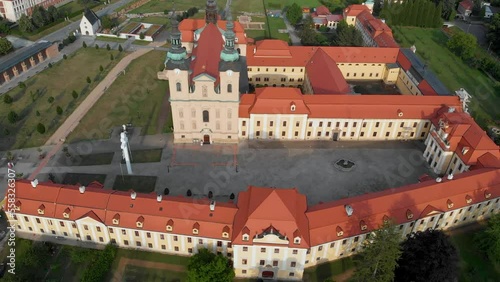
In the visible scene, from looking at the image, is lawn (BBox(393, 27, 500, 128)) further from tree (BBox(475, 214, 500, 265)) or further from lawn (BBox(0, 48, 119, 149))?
lawn (BBox(0, 48, 119, 149))

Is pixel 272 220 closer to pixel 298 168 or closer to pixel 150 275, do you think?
pixel 150 275

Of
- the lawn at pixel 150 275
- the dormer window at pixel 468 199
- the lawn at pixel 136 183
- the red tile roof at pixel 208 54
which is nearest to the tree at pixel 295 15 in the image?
the red tile roof at pixel 208 54

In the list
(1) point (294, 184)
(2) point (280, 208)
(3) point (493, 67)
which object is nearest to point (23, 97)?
(1) point (294, 184)

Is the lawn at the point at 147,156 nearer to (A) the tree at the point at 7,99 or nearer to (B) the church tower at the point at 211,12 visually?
(A) the tree at the point at 7,99

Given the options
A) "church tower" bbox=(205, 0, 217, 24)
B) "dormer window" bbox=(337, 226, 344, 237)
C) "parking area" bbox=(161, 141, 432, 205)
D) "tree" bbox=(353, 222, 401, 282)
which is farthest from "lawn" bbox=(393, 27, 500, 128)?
"church tower" bbox=(205, 0, 217, 24)

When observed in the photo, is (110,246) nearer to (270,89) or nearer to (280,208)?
(280,208)

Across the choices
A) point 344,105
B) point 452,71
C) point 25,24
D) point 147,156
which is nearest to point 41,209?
point 147,156
